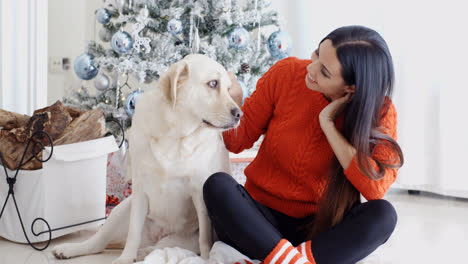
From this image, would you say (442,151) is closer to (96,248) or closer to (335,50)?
(335,50)

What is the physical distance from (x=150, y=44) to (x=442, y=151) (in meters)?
1.79

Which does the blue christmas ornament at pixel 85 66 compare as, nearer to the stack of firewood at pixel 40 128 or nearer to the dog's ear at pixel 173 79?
the stack of firewood at pixel 40 128

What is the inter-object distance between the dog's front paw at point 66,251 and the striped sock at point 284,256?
68 centimetres

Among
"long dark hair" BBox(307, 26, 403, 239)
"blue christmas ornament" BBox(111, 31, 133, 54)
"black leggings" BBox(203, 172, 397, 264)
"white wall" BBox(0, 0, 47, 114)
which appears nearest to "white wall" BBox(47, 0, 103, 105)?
"white wall" BBox(0, 0, 47, 114)

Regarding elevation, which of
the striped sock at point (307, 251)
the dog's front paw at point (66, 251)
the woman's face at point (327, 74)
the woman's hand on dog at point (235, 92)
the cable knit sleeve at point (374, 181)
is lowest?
the dog's front paw at point (66, 251)

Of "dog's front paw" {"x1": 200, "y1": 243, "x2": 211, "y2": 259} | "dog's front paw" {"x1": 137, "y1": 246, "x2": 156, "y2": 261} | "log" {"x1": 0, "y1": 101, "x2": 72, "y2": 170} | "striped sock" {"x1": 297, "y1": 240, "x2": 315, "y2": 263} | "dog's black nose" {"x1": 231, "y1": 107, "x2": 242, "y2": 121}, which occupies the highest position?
"dog's black nose" {"x1": 231, "y1": 107, "x2": 242, "y2": 121}

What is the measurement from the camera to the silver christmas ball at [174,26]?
2.41m

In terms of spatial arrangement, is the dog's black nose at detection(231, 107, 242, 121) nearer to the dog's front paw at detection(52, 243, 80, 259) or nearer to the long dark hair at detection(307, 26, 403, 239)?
the long dark hair at detection(307, 26, 403, 239)

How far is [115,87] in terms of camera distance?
2.65 meters

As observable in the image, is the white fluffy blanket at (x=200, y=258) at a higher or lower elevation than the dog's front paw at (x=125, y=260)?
higher

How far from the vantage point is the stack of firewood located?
1.67m

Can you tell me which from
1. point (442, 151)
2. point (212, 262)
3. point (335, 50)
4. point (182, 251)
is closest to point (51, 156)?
point (182, 251)

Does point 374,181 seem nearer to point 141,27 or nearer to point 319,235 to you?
point 319,235

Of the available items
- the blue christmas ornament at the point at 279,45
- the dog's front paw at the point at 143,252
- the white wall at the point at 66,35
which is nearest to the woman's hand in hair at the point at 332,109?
the dog's front paw at the point at 143,252
